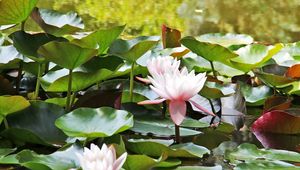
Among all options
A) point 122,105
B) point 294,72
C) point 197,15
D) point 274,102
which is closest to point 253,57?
point 294,72

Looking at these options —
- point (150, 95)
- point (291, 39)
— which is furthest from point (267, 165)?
point (291, 39)

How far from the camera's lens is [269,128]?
119 centimetres

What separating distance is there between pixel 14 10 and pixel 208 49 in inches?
16.1

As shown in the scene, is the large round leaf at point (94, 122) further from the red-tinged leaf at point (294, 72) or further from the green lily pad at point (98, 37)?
the red-tinged leaf at point (294, 72)

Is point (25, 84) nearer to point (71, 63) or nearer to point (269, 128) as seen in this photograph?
point (71, 63)

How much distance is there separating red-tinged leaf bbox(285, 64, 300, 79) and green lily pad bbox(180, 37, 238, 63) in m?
0.23

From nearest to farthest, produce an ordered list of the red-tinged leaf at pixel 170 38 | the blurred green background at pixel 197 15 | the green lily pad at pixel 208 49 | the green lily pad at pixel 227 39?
the green lily pad at pixel 208 49 → the red-tinged leaf at pixel 170 38 → the green lily pad at pixel 227 39 → the blurred green background at pixel 197 15

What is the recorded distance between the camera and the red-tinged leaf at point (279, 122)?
1162 millimetres

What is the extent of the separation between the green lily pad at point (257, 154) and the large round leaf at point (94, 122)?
7.9 inches

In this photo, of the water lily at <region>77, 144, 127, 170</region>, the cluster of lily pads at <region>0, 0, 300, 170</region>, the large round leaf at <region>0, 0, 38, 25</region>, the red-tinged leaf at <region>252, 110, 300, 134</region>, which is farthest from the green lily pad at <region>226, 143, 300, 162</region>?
the large round leaf at <region>0, 0, 38, 25</region>

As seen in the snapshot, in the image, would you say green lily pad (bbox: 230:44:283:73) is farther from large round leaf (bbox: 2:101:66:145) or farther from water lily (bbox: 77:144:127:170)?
water lily (bbox: 77:144:127:170)

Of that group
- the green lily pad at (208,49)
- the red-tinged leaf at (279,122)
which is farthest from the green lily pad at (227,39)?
the red-tinged leaf at (279,122)

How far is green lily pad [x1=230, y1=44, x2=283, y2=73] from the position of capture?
1423 millimetres

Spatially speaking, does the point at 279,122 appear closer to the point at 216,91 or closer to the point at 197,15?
the point at 216,91
